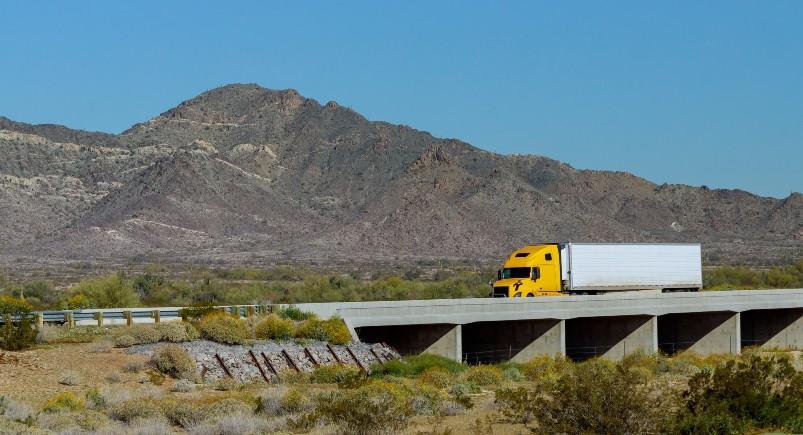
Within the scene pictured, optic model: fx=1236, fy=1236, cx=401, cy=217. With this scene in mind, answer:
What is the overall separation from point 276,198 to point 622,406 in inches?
5534

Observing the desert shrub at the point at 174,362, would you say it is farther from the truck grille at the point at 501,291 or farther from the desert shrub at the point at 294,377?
the truck grille at the point at 501,291

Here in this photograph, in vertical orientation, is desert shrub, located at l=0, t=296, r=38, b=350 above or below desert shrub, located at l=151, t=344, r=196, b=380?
above

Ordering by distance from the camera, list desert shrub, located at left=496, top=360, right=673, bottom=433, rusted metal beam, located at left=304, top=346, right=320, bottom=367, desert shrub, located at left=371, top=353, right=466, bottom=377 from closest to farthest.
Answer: desert shrub, located at left=496, top=360, right=673, bottom=433 < desert shrub, located at left=371, top=353, right=466, bottom=377 < rusted metal beam, located at left=304, top=346, right=320, bottom=367

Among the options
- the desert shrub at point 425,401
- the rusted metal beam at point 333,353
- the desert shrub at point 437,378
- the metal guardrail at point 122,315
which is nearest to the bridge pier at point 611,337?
the metal guardrail at point 122,315

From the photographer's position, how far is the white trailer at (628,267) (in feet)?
148

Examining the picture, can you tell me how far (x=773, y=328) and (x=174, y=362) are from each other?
27.0 m

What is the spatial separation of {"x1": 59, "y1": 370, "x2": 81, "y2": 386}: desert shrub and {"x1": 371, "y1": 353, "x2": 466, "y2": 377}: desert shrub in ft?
22.5

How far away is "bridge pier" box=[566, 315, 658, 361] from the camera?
135 feet

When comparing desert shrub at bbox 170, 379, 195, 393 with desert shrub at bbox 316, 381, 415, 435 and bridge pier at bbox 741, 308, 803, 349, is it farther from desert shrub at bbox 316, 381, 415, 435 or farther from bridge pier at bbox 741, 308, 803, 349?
bridge pier at bbox 741, 308, 803, 349

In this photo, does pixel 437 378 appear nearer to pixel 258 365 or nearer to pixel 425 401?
pixel 258 365

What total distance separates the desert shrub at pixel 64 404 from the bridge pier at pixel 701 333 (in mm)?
26611

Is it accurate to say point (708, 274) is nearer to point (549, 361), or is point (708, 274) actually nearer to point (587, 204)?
point (549, 361)

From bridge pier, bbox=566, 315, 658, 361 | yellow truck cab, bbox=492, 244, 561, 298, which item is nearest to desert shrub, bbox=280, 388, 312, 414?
bridge pier, bbox=566, 315, 658, 361

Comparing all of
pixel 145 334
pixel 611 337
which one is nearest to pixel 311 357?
pixel 145 334
